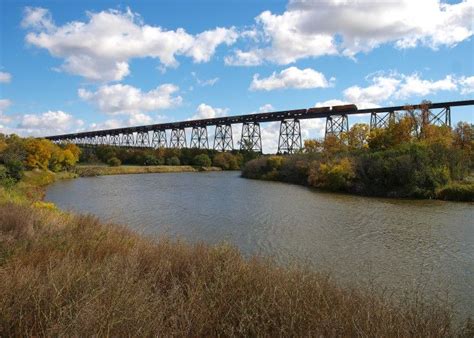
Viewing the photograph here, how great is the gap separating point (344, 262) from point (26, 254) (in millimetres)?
8812

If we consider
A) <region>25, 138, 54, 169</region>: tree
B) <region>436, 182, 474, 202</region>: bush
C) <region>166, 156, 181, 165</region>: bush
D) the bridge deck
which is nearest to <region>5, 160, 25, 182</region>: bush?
<region>25, 138, 54, 169</region>: tree

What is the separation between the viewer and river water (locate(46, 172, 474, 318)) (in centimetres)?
1060

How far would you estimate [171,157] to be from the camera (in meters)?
85.8

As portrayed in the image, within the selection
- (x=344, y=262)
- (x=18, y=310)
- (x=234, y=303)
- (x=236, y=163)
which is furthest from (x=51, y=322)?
(x=236, y=163)

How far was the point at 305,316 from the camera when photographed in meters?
4.34

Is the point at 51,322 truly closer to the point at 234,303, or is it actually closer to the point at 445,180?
the point at 234,303

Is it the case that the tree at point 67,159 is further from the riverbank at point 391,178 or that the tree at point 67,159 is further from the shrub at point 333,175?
the shrub at point 333,175

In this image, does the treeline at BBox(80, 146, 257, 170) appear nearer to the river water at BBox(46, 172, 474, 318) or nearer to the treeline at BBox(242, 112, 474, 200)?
the treeline at BBox(242, 112, 474, 200)

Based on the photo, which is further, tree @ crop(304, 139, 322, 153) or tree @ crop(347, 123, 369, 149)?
tree @ crop(304, 139, 322, 153)

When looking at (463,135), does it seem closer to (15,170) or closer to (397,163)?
(397,163)

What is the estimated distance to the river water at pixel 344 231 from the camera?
34.8 feet

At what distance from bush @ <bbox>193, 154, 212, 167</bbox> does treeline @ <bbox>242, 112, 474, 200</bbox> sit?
31.0 m

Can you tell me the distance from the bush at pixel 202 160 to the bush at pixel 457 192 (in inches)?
2208

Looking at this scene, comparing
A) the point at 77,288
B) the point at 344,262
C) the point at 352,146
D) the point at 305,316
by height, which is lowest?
the point at 344,262
